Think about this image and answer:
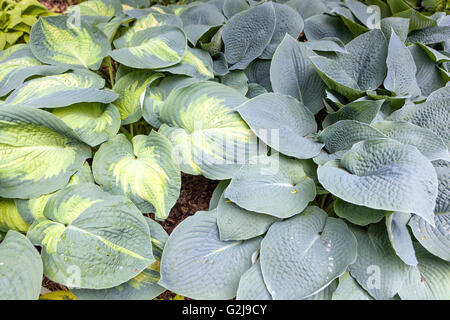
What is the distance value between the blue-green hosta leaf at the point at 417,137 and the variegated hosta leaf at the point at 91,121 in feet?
2.96

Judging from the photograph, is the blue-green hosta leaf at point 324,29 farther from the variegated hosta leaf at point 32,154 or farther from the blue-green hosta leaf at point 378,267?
the variegated hosta leaf at point 32,154

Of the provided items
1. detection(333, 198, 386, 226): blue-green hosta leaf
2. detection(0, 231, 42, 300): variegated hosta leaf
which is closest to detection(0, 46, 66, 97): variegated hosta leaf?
detection(0, 231, 42, 300): variegated hosta leaf

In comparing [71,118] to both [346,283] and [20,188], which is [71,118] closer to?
[20,188]

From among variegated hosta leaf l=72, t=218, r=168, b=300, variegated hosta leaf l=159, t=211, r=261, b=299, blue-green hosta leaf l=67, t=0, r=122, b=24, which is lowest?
variegated hosta leaf l=72, t=218, r=168, b=300

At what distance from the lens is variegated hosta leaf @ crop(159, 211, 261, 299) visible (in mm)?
1016

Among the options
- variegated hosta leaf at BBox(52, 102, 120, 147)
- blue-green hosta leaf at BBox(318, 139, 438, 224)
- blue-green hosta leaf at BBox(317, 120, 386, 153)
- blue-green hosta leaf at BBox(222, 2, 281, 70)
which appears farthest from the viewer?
blue-green hosta leaf at BBox(222, 2, 281, 70)

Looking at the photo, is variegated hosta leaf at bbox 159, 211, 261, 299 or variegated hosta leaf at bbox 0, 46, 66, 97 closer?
variegated hosta leaf at bbox 159, 211, 261, 299

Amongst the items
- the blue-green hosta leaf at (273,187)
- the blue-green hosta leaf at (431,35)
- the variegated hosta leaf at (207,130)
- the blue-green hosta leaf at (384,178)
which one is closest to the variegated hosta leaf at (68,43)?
the variegated hosta leaf at (207,130)

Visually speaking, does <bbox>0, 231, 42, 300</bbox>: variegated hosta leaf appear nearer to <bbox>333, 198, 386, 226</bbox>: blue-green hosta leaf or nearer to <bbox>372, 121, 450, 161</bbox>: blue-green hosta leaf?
<bbox>333, 198, 386, 226</bbox>: blue-green hosta leaf

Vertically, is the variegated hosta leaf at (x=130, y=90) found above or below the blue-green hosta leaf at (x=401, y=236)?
above

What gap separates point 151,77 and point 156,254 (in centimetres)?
68

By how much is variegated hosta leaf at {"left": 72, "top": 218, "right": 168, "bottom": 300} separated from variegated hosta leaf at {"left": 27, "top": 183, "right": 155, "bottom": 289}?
0.08m

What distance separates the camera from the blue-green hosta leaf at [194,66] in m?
1.39
